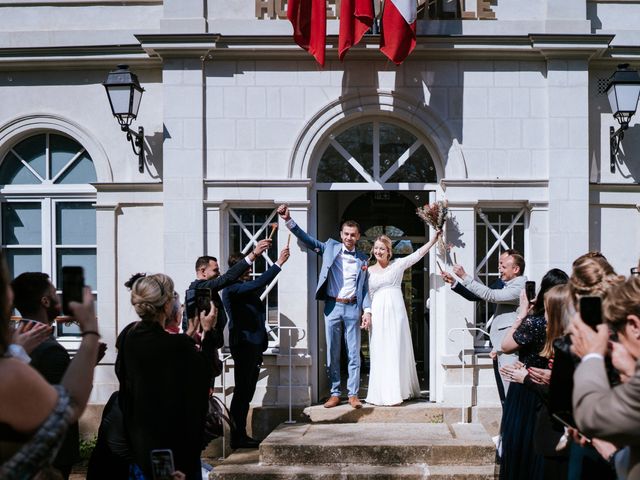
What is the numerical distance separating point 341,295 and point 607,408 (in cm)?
560

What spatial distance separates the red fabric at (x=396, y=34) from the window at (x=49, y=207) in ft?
Result: 12.1

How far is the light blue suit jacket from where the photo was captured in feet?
27.1

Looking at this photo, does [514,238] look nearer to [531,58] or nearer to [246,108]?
[531,58]

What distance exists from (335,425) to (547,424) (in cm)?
389

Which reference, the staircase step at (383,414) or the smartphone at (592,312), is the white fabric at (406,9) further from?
A: the smartphone at (592,312)

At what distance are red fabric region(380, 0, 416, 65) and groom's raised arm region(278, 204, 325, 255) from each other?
6.31 ft

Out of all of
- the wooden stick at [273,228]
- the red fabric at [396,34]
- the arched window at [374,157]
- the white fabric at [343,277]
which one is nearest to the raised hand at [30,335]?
the wooden stick at [273,228]

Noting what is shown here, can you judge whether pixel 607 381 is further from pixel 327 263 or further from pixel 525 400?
pixel 327 263

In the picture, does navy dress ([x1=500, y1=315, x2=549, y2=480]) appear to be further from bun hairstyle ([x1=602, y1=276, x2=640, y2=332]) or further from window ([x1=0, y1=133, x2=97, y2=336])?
window ([x1=0, y1=133, x2=97, y2=336])

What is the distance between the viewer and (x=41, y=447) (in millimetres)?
2617

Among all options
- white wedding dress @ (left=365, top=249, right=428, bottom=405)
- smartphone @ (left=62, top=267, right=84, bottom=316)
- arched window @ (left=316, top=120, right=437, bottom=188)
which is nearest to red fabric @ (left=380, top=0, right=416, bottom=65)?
arched window @ (left=316, top=120, right=437, bottom=188)

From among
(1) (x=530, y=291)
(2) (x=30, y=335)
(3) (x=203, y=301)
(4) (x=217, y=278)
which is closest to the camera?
(2) (x=30, y=335)

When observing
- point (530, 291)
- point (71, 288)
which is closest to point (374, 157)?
point (530, 291)

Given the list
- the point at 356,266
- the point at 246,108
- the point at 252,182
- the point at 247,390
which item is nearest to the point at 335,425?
the point at 247,390
